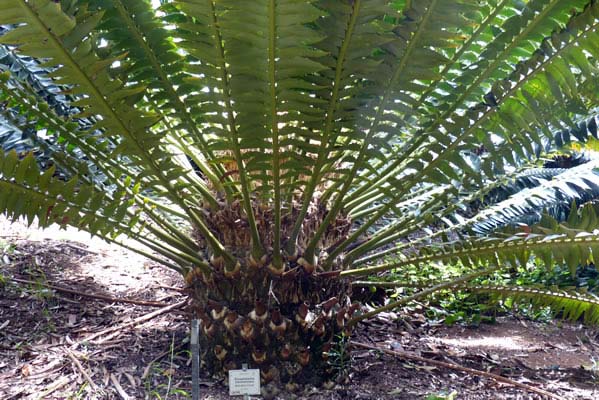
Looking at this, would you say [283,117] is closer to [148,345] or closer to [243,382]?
[243,382]

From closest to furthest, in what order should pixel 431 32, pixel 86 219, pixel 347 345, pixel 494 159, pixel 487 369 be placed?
pixel 431 32, pixel 86 219, pixel 494 159, pixel 347 345, pixel 487 369

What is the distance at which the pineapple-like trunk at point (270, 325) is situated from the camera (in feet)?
6.79

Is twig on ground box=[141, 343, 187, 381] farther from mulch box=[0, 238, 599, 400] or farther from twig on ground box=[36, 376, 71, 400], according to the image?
twig on ground box=[36, 376, 71, 400]

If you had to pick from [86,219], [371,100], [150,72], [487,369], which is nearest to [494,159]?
[371,100]

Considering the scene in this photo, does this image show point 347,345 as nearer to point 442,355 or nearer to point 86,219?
point 442,355

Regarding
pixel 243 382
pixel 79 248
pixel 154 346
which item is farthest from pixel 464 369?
pixel 79 248

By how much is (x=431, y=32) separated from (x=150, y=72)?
2.88 ft

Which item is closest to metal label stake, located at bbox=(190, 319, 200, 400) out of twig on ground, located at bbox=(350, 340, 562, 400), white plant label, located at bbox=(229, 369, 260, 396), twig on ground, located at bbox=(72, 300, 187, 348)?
white plant label, located at bbox=(229, 369, 260, 396)

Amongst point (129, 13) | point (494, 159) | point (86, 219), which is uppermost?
point (129, 13)

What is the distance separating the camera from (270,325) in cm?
206

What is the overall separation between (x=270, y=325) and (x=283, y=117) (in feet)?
2.65

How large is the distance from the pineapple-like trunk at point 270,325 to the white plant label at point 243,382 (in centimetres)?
20

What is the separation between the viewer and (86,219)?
1.80 meters

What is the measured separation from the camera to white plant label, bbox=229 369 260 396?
6.06 feet
